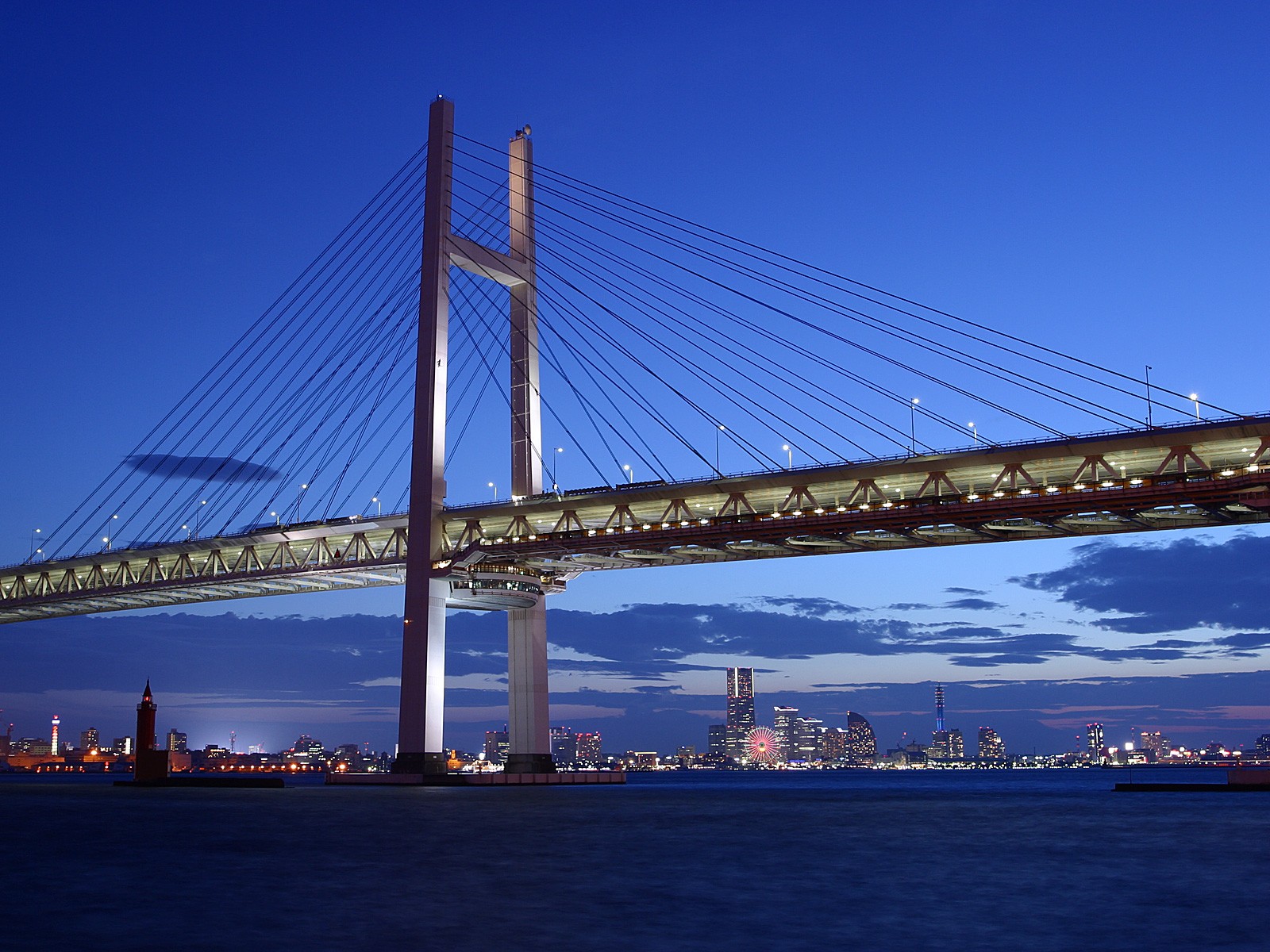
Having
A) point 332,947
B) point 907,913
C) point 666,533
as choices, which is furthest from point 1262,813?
point 332,947

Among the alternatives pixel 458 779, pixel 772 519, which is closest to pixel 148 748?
pixel 458 779

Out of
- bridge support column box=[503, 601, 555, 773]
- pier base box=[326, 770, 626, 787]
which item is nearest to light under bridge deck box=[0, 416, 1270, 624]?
bridge support column box=[503, 601, 555, 773]

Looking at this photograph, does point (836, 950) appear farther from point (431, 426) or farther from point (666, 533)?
point (431, 426)

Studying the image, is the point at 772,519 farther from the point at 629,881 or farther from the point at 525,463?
the point at 629,881

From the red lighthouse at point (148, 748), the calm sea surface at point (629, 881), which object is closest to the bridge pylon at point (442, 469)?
the calm sea surface at point (629, 881)

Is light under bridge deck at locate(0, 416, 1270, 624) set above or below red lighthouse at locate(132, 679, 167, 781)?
above

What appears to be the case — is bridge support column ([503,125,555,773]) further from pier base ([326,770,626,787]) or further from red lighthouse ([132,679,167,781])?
red lighthouse ([132,679,167,781])
